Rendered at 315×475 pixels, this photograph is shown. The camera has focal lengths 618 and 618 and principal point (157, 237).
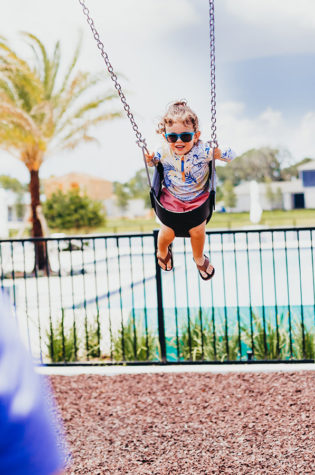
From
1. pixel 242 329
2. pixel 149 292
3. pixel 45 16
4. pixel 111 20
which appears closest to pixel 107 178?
pixel 111 20

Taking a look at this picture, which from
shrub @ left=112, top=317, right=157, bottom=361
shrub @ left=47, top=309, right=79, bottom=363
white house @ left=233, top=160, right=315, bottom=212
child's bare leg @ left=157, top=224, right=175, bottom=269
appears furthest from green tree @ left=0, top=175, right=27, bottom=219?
child's bare leg @ left=157, top=224, right=175, bottom=269

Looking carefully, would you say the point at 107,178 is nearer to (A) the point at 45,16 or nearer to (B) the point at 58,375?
(A) the point at 45,16

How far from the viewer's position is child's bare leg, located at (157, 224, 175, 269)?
9.81 feet

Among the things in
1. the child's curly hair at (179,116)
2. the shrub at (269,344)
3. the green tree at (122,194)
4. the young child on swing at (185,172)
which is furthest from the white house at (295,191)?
the child's curly hair at (179,116)

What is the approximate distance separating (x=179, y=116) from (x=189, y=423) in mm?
2429

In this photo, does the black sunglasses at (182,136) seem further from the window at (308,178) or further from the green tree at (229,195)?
the window at (308,178)

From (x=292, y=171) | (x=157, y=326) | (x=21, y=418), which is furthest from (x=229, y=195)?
(x=21, y=418)

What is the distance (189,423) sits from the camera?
432 cm

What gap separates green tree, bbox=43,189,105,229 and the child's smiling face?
2730 centimetres

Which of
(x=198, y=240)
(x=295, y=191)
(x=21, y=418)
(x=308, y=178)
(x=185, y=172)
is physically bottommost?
(x=21, y=418)

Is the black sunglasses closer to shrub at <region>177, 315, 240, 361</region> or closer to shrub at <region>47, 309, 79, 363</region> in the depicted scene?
shrub at <region>177, 315, 240, 361</region>

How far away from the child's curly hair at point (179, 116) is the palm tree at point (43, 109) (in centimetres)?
1309

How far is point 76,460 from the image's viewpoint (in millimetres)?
3807

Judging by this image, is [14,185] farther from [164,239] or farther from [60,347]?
[164,239]
